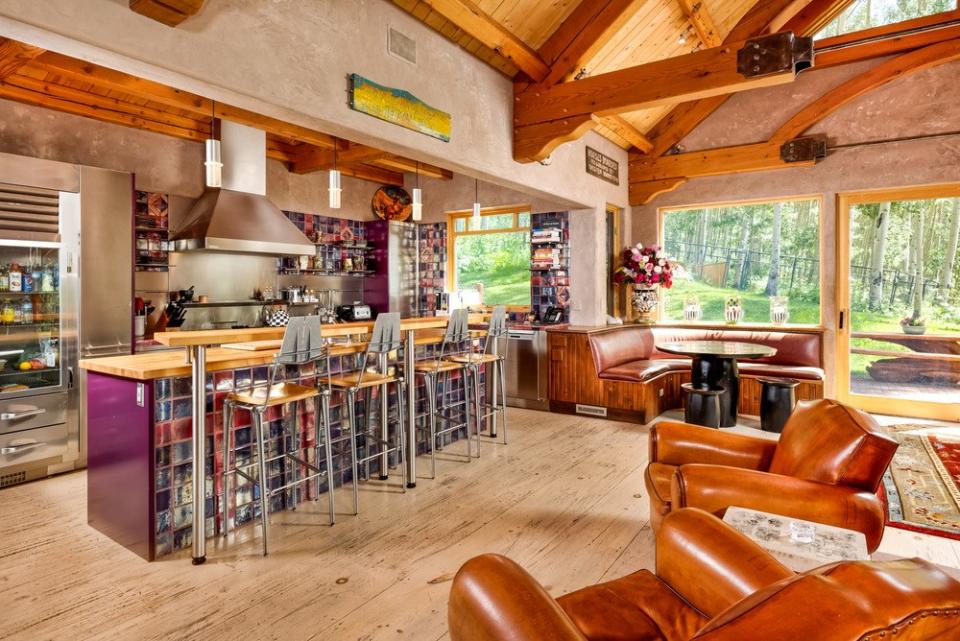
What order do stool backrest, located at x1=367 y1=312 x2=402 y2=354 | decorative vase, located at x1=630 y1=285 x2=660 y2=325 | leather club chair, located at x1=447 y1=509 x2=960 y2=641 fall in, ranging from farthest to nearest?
1. decorative vase, located at x1=630 y1=285 x2=660 y2=325
2. stool backrest, located at x1=367 y1=312 x2=402 y2=354
3. leather club chair, located at x1=447 y1=509 x2=960 y2=641

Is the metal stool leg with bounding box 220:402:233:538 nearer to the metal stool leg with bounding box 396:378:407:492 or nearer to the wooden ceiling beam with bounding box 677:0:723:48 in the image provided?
the metal stool leg with bounding box 396:378:407:492

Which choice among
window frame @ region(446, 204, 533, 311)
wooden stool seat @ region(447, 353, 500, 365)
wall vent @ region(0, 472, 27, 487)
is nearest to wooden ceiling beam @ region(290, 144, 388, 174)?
window frame @ region(446, 204, 533, 311)

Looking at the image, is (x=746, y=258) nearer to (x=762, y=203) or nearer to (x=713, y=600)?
(x=762, y=203)

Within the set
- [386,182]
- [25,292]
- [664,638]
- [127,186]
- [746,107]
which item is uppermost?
[746,107]

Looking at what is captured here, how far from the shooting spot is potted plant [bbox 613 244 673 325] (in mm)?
6738

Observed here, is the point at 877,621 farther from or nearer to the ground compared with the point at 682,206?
nearer to the ground

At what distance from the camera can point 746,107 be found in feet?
21.6

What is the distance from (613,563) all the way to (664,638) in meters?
1.37

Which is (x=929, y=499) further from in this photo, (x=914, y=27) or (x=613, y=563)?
(x=914, y=27)

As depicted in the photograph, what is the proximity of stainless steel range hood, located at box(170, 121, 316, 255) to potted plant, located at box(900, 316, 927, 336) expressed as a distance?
6.36m

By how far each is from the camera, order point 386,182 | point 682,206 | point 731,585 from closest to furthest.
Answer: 1. point 731,585
2. point 682,206
3. point 386,182

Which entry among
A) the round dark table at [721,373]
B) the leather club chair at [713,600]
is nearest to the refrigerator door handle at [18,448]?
the leather club chair at [713,600]

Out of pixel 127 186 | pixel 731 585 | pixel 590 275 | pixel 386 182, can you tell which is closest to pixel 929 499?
pixel 731 585

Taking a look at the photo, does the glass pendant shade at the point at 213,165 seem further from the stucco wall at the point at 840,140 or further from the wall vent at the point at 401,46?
the stucco wall at the point at 840,140
